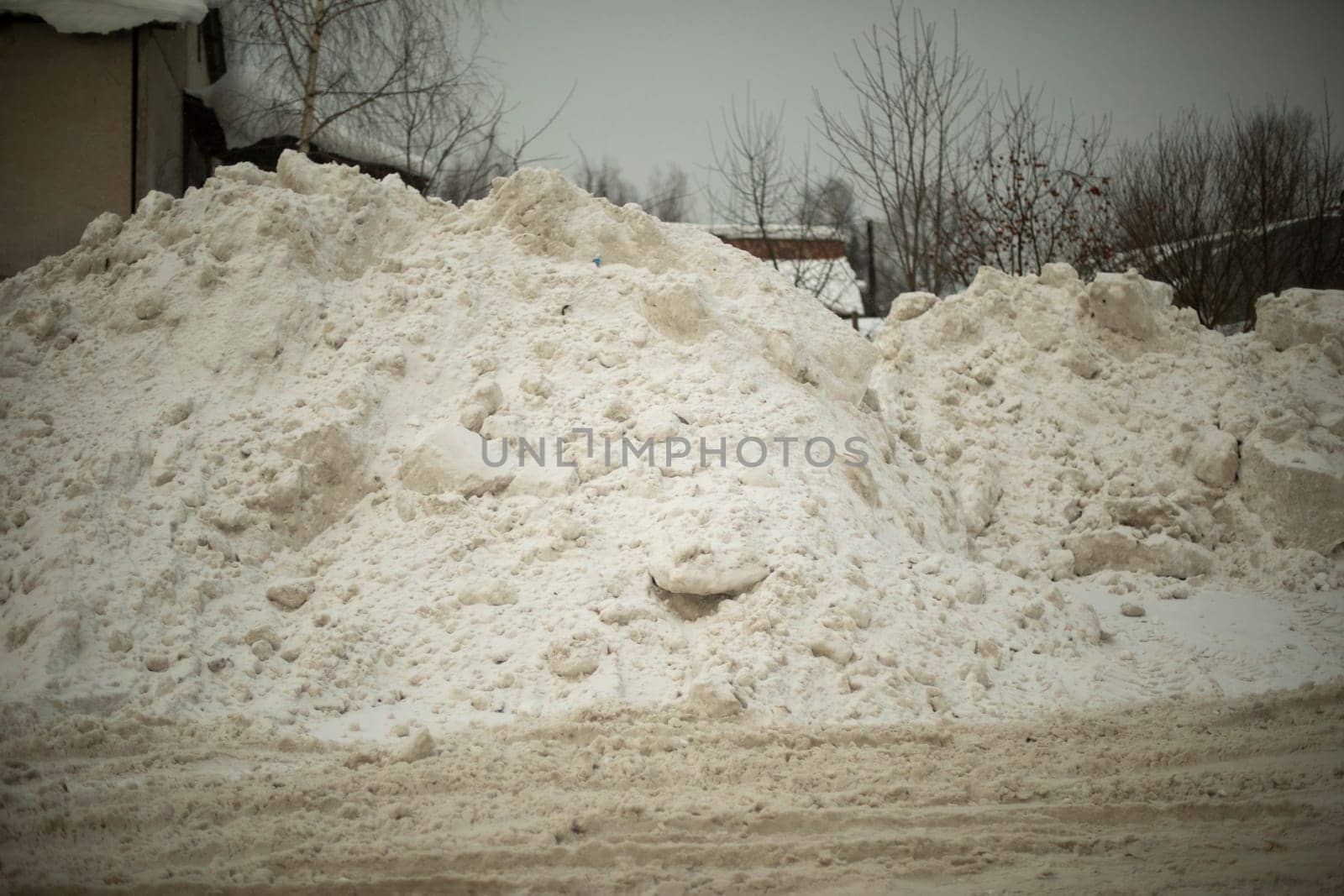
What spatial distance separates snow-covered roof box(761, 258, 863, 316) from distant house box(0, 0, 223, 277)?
7.41 m

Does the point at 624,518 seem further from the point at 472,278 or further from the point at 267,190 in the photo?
the point at 267,190

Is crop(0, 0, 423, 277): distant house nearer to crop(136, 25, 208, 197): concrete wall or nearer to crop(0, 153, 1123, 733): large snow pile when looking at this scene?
crop(136, 25, 208, 197): concrete wall

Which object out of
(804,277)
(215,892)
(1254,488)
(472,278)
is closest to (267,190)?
(472,278)

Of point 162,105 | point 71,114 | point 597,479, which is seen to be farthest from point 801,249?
point 597,479

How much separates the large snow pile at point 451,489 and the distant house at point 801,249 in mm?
7479

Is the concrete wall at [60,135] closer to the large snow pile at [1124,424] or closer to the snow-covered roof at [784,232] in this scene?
the large snow pile at [1124,424]

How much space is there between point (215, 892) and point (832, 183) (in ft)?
43.0

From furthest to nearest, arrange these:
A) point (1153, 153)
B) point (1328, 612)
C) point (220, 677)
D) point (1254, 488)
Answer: point (1153, 153), point (1254, 488), point (1328, 612), point (220, 677)

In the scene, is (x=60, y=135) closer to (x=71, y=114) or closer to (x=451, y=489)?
(x=71, y=114)

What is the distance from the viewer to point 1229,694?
165 inches

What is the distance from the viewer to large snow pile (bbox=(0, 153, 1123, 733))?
13.0 feet

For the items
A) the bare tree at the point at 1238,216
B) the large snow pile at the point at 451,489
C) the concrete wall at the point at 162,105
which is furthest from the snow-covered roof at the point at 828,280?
the concrete wall at the point at 162,105

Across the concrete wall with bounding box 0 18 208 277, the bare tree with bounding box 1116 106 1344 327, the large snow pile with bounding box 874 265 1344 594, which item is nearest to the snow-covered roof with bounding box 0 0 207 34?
the concrete wall with bounding box 0 18 208 277

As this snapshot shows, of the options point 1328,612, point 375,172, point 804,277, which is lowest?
point 1328,612
